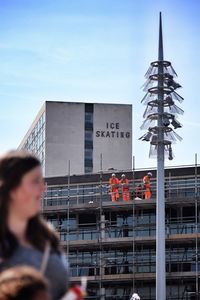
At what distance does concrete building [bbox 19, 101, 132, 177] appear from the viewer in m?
94.2

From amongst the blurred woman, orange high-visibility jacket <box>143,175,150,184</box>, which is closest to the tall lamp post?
orange high-visibility jacket <box>143,175,150,184</box>

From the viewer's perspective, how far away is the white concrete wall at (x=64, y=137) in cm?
9312

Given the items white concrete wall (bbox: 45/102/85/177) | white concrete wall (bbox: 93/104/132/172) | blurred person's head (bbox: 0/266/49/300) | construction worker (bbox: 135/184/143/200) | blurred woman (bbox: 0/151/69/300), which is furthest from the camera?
white concrete wall (bbox: 93/104/132/172)

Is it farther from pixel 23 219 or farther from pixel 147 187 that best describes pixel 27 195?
pixel 147 187

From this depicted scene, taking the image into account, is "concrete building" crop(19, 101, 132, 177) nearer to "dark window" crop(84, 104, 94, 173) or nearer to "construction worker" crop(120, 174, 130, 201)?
"dark window" crop(84, 104, 94, 173)

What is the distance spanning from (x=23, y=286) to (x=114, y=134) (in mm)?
93933

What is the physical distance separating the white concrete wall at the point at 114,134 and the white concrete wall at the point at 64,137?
1.78 metres

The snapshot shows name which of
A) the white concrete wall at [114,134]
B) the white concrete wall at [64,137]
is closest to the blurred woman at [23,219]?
the white concrete wall at [64,137]

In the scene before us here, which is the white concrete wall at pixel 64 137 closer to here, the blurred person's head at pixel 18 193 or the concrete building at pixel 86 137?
the concrete building at pixel 86 137

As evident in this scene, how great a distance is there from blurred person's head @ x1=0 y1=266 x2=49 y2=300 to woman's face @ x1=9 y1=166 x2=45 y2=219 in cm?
51

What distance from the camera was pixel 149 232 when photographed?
44.4m

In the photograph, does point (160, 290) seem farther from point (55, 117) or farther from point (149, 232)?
point (55, 117)

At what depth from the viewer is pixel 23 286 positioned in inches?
113

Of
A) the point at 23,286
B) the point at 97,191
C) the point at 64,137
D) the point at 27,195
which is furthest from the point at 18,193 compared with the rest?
the point at 64,137
